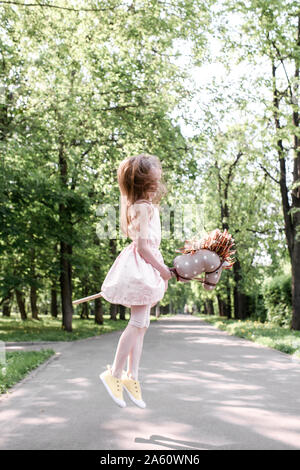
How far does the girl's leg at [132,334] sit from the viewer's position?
129 inches

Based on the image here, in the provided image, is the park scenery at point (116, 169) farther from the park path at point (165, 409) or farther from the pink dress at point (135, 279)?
the pink dress at point (135, 279)

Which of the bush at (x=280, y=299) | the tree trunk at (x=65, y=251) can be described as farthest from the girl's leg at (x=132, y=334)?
the bush at (x=280, y=299)

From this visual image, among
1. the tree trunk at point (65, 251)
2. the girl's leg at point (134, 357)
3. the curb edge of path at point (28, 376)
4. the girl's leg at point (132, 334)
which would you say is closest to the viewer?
the girl's leg at point (132, 334)

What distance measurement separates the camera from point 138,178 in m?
3.13

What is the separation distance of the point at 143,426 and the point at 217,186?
84.2ft

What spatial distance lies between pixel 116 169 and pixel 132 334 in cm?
1251

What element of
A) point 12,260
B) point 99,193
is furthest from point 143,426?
point 12,260

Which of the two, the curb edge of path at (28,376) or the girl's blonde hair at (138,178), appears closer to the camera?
the girl's blonde hair at (138,178)

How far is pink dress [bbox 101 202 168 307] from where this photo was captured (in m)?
3.11

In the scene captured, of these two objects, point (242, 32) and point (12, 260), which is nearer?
point (242, 32)

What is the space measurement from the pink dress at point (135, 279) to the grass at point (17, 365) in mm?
4845

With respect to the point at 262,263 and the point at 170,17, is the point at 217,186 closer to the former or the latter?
the point at 262,263
